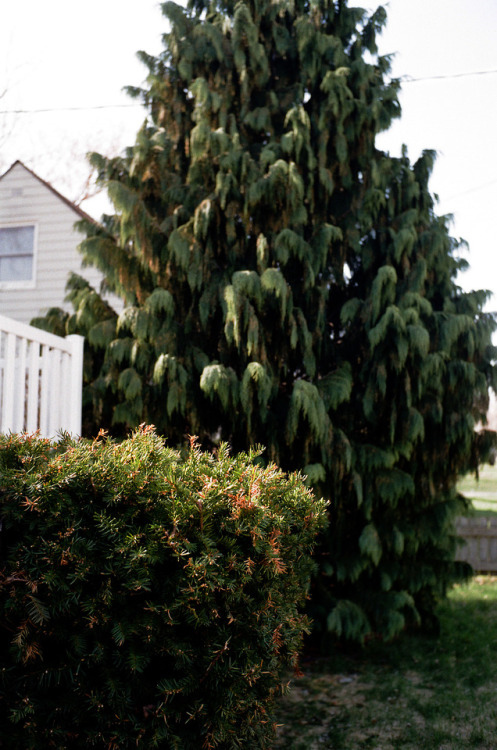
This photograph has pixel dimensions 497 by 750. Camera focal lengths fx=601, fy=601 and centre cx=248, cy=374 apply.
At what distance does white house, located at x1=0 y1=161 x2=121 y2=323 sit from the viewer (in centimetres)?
986

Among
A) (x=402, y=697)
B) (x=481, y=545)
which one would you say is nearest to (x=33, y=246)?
(x=481, y=545)

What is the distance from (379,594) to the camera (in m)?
4.95

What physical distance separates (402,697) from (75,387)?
10.5ft

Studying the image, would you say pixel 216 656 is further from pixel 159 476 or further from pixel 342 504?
pixel 342 504

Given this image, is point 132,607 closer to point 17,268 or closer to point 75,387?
point 75,387

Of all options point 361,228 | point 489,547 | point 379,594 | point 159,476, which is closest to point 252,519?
point 159,476

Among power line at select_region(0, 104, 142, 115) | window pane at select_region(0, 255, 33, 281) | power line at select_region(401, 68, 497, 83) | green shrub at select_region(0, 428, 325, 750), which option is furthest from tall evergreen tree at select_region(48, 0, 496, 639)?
window pane at select_region(0, 255, 33, 281)

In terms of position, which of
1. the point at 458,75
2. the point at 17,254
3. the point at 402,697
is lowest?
the point at 402,697

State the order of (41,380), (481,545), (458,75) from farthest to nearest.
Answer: (458,75) < (481,545) < (41,380)

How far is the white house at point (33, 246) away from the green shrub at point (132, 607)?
7650 millimetres

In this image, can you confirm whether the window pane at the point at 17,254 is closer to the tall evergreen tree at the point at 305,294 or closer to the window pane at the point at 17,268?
the window pane at the point at 17,268

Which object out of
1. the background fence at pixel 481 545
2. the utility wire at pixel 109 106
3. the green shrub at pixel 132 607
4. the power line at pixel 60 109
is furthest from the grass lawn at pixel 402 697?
the power line at pixel 60 109

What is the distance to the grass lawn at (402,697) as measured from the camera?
3.61 meters

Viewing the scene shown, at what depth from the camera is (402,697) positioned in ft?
13.9
